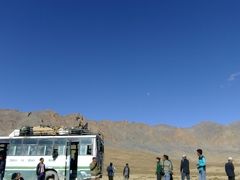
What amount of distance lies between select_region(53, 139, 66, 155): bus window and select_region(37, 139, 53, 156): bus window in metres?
0.33

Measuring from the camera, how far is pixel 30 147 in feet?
85.4

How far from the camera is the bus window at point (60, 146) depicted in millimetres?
25500

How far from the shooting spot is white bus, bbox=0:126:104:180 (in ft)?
82.1

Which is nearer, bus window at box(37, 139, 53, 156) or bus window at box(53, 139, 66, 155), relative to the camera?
bus window at box(53, 139, 66, 155)

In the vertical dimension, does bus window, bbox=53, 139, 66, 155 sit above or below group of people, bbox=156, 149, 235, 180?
above

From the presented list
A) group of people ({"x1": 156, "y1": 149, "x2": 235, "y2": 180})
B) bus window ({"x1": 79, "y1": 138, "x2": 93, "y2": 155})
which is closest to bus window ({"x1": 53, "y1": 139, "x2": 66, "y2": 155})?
bus window ({"x1": 79, "y1": 138, "x2": 93, "y2": 155})

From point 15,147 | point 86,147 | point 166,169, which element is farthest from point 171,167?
point 15,147

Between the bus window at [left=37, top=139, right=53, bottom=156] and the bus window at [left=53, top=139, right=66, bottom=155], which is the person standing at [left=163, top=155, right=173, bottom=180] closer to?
the bus window at [left=53, top=139, right=66, bottom=155]

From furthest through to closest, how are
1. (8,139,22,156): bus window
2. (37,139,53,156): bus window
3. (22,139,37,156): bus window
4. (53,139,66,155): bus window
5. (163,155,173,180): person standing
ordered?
(8,139,22,156): bus window
(22,139,37,156): bus window
(37,139,53,156): bus window
(53,139,66,155): bus window
(163,155,173,180): person standing

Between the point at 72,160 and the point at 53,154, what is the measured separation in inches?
48.1

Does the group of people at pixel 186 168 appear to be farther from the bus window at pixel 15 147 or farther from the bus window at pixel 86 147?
the bus window at pixel 15 147

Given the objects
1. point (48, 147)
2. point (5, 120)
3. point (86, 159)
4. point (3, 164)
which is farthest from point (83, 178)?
point (5, 120)

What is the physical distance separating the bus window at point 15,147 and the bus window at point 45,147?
1285 mm

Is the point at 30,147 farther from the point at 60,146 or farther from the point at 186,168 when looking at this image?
the point at 186,168
